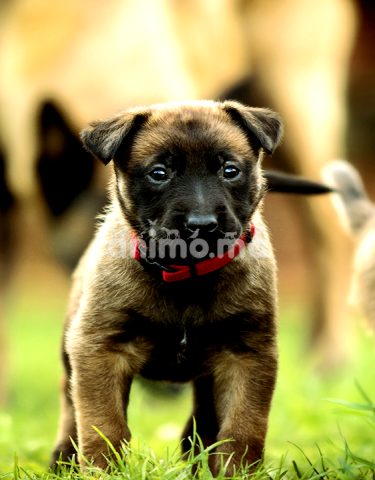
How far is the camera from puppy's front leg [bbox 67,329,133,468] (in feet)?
7.41

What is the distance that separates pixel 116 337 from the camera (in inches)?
92.7

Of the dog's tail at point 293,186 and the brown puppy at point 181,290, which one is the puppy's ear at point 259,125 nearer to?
the brown puppy at point 181,290

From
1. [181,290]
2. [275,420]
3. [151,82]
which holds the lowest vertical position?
[275,420]

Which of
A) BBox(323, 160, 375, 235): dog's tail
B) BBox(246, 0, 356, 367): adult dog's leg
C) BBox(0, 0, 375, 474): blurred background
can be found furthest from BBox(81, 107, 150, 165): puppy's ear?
BBox(246, 0, 356, 367): adult dog's leg

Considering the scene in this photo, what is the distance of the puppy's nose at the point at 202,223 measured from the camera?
2.11 m

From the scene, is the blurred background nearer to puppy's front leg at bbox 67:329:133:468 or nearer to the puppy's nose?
puppy's front leg at bbox 67:329:133:468

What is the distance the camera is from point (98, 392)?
2287mm

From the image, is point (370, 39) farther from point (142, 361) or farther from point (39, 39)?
point (142, 361)

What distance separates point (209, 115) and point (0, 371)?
9.56ft

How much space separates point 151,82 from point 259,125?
2437 mm

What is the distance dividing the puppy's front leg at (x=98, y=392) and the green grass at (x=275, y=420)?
0.38ft

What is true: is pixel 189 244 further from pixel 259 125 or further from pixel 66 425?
pixel 66 425

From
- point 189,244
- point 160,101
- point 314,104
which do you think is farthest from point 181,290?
point 314,104

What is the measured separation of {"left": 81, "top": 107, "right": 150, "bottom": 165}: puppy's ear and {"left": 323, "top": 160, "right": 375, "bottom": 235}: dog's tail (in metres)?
2.04
